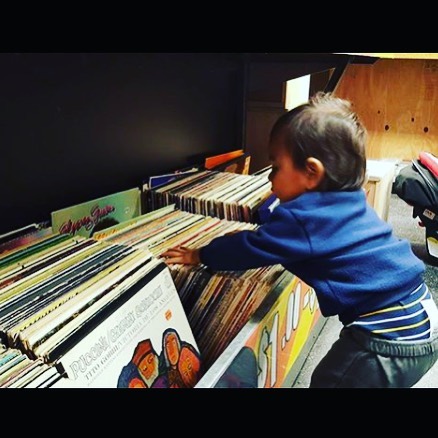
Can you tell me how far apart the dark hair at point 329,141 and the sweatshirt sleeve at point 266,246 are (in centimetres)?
12

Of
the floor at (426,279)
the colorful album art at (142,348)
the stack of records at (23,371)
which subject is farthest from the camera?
the floor at (426,279)

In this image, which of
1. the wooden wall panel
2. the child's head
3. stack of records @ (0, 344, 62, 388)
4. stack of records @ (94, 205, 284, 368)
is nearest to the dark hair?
the child's head

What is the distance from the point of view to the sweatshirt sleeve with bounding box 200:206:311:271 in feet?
2.99

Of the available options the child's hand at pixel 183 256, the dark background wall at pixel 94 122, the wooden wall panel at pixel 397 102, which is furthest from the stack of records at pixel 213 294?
the wooden wall panel at pixel 397 102

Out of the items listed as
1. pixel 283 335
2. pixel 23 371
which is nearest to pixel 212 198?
pixel 283 335

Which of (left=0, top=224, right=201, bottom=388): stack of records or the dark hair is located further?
the dark hair

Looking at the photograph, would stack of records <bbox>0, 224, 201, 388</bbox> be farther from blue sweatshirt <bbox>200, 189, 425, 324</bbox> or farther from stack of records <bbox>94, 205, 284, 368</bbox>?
blue sweatshirt <bbox>200, 189, 425, 324</bbox>

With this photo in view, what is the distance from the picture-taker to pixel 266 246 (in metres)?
0.92

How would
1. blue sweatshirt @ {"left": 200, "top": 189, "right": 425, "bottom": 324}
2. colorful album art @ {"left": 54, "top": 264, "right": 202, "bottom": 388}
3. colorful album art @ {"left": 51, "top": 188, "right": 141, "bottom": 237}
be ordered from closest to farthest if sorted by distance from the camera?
colorful album art @ {"left": 54, "top": 264, "right": 202, "bottom": 388}
blue sweatshirt @ {"left": 200, "top": 189, "right": 425, "bottom": 324}
colorful album art @ {"left": 51, "top": 188, "right": 141, "bottom": 237}

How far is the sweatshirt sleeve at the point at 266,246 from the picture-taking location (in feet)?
2.99

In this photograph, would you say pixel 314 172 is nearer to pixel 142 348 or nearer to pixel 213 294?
pixel 213 294

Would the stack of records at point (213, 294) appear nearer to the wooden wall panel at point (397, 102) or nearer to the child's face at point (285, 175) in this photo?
the child's face at point (285, 175)

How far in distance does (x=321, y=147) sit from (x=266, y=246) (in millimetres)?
231
